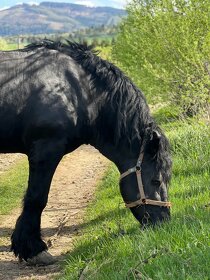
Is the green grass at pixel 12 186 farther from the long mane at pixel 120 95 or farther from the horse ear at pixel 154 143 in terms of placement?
the horse ear at pixel 154 143

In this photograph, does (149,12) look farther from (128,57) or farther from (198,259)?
(198,259)

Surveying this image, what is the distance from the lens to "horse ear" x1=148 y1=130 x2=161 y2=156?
5363mm

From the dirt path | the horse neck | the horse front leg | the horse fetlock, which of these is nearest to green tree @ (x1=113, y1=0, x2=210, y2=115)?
the dirt path

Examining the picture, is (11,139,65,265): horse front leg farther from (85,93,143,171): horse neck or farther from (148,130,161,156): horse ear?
(148,130,161,156): horse ear

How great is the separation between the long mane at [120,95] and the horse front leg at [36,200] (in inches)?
28.1

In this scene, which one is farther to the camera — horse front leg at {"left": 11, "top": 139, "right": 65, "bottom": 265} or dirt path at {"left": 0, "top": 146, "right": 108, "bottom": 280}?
dirt path at {"left": 0, "top": 146, "right": 108, "bottom": 280}

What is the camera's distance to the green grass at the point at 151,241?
3.76 m

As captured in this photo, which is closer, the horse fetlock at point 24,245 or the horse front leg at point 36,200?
the horse front leg at point 36,200

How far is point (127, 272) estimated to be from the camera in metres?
3.79

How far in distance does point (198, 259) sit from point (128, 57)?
17228 mm

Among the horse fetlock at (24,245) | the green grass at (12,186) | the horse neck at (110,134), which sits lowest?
the green grass at (12,186)

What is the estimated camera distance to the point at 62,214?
775 centimetres

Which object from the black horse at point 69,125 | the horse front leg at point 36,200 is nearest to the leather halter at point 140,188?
the black horse at point 69,125

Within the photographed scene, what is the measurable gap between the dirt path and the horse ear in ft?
5.12
